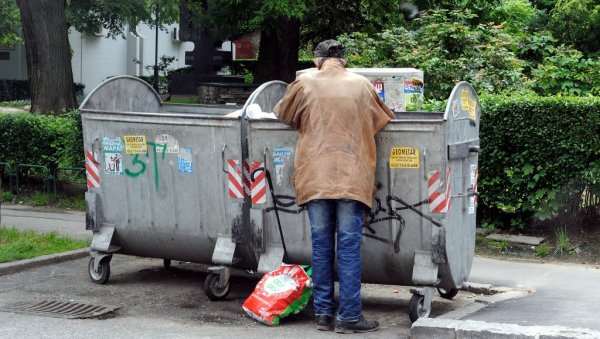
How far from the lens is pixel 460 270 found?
24.2 feet

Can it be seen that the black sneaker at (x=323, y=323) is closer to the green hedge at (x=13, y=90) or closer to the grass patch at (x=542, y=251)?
the grass patch at (x=542, y=251)

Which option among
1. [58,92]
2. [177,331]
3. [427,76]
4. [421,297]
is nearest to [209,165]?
[177,331]

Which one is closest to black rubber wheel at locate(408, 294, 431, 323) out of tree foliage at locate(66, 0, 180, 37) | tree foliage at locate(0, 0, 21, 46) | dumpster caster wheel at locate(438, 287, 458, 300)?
dumpster caster wheel at locate(438, 287, 458, 300)

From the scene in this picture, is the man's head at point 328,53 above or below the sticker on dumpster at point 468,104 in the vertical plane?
above

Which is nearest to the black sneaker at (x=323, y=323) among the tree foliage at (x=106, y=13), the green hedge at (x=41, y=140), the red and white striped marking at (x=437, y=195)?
the red and white striped marking at (x=437, y=195)

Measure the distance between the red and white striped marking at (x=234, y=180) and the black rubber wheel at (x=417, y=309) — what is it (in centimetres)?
169

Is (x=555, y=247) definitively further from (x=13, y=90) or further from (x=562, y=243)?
(x=13, y=90)

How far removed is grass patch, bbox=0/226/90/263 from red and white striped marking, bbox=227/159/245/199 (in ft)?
8.83

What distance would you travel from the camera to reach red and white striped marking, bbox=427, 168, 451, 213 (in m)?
6.89

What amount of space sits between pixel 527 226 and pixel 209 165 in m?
4.36

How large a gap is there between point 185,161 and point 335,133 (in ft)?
5.80

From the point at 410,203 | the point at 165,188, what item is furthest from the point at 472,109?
the point at 165,188

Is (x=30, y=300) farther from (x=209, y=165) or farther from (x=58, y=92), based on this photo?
(x=58, y=92)

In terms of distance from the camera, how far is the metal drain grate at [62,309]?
7.29 m
